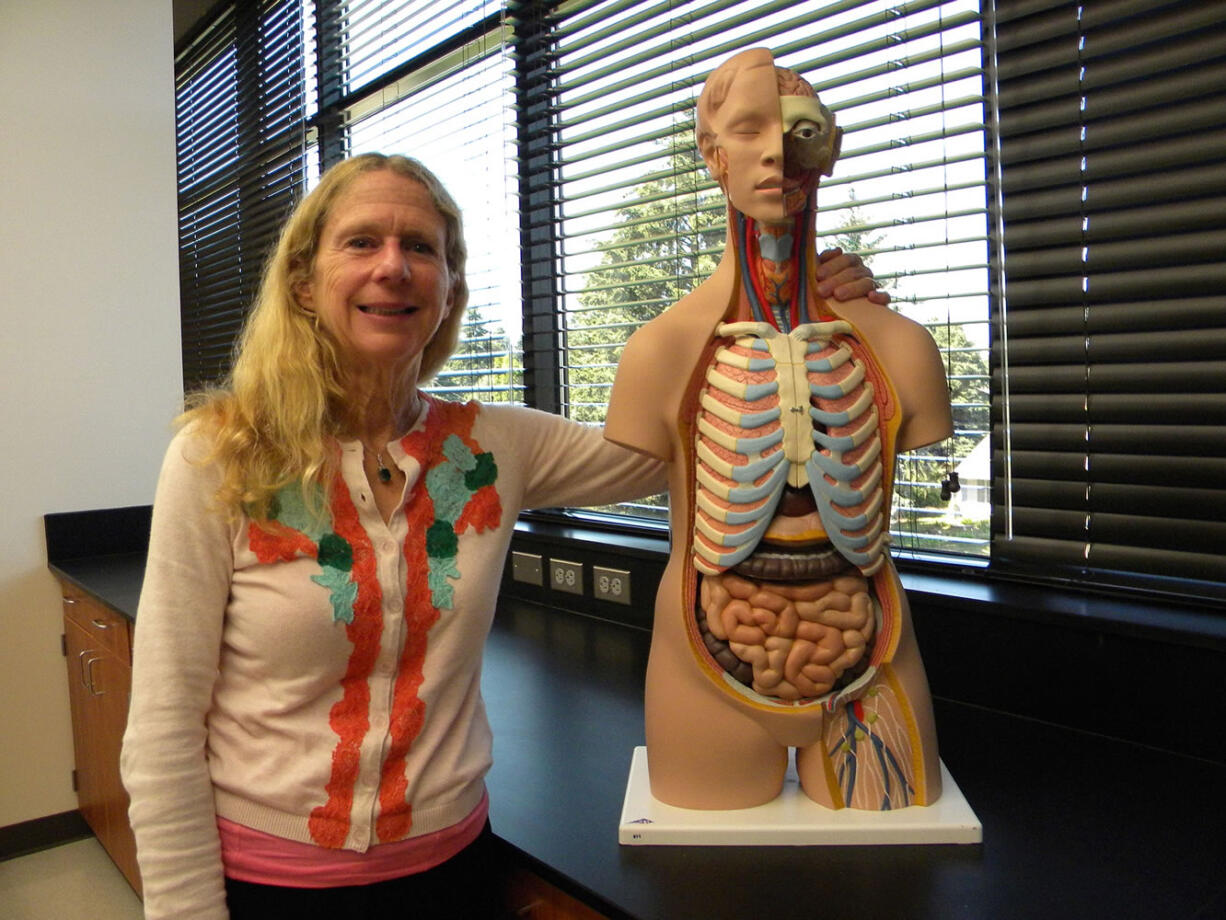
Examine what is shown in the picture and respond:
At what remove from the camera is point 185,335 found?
493 centimetres

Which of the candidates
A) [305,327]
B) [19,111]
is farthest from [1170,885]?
[19,111]

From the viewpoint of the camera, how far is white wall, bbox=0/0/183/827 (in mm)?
2717

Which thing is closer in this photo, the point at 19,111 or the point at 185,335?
the point at 19,111

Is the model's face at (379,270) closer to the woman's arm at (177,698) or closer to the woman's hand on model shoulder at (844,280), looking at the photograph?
the woman's arm at (177,698)

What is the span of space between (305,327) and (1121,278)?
1291mm

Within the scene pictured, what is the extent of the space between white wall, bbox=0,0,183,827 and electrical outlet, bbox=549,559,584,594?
143 cm

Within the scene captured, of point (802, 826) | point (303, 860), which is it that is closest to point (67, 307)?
point (303, 860)

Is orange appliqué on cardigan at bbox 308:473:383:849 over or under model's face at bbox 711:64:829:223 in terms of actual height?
under

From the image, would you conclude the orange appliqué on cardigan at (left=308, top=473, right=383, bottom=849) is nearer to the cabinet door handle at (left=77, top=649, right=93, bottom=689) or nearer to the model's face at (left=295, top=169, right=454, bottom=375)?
the model's face at (left=295, top=169, right=454, bottom=375)

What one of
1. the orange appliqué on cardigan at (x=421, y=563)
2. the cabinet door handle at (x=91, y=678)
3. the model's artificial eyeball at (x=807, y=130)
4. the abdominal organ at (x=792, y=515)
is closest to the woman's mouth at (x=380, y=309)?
the orange appliqué on cardigan at (x=421, y=563)

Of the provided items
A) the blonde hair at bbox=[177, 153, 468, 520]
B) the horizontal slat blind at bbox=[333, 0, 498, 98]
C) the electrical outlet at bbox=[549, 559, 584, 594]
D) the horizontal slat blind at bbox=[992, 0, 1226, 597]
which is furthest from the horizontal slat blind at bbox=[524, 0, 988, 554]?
the blonde hair at bbox=[177, 153, 468, 520]

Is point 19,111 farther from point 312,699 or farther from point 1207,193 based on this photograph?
point 1207,193

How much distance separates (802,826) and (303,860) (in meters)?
0.59

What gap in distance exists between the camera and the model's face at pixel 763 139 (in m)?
1.13
